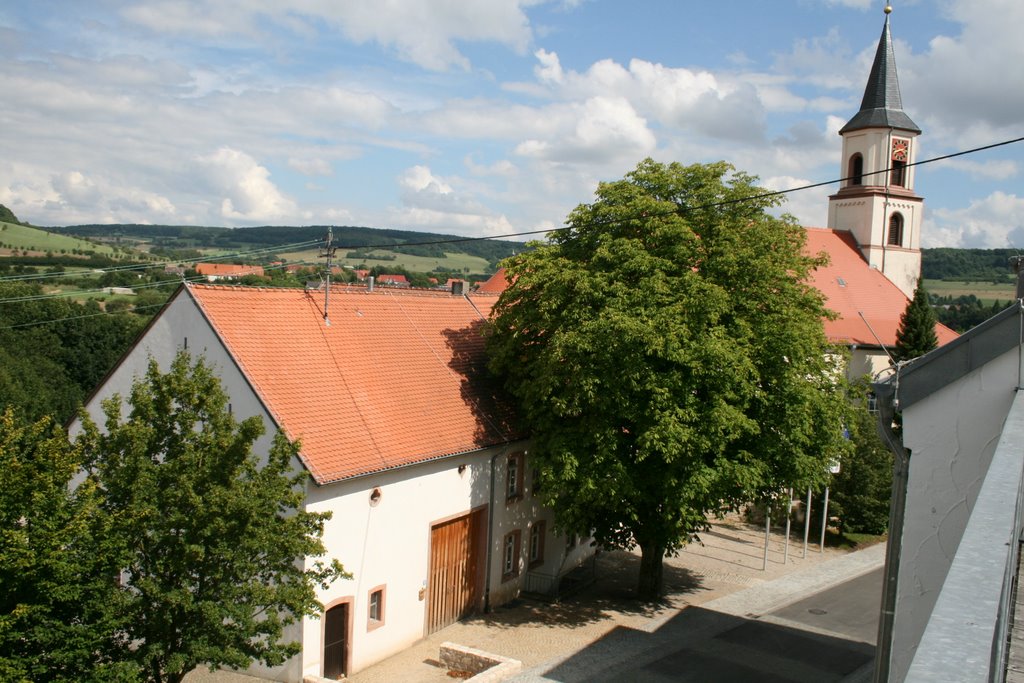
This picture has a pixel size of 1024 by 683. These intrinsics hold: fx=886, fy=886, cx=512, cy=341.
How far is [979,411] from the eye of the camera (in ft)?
34.2

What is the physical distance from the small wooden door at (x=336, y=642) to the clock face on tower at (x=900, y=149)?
1604 inches

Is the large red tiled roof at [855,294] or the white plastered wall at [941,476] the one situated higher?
the large red tiled roof at [855,294]

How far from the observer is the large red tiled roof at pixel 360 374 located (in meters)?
17.7

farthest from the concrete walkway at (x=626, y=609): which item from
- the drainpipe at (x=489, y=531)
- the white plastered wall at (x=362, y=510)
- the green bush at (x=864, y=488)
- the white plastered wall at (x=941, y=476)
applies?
the white plastered wall at (x=941, y=476)

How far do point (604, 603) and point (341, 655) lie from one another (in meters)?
8.07

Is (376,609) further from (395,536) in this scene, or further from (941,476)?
(941,476)

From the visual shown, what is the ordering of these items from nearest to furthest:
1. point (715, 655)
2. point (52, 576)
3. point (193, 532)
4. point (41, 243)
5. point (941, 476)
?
point (941, 476) → point (52, 576) → point (193, 532) → point (715, 655) → point (41, 243)

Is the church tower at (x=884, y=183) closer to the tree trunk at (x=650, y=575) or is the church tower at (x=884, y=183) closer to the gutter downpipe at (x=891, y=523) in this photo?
the tree trunk at (x=650, y=575)

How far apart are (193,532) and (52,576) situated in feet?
5.70

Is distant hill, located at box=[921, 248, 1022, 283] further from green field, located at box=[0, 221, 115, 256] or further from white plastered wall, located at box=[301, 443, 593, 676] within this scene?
white plastered wall, located at box=[301, 443, 593, 676]

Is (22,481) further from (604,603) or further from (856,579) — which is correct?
(856,579)

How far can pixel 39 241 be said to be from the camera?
302 feet

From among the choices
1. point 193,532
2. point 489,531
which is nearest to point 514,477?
point 489,531

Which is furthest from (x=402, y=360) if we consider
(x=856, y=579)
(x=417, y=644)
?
(x=856, y=579)
